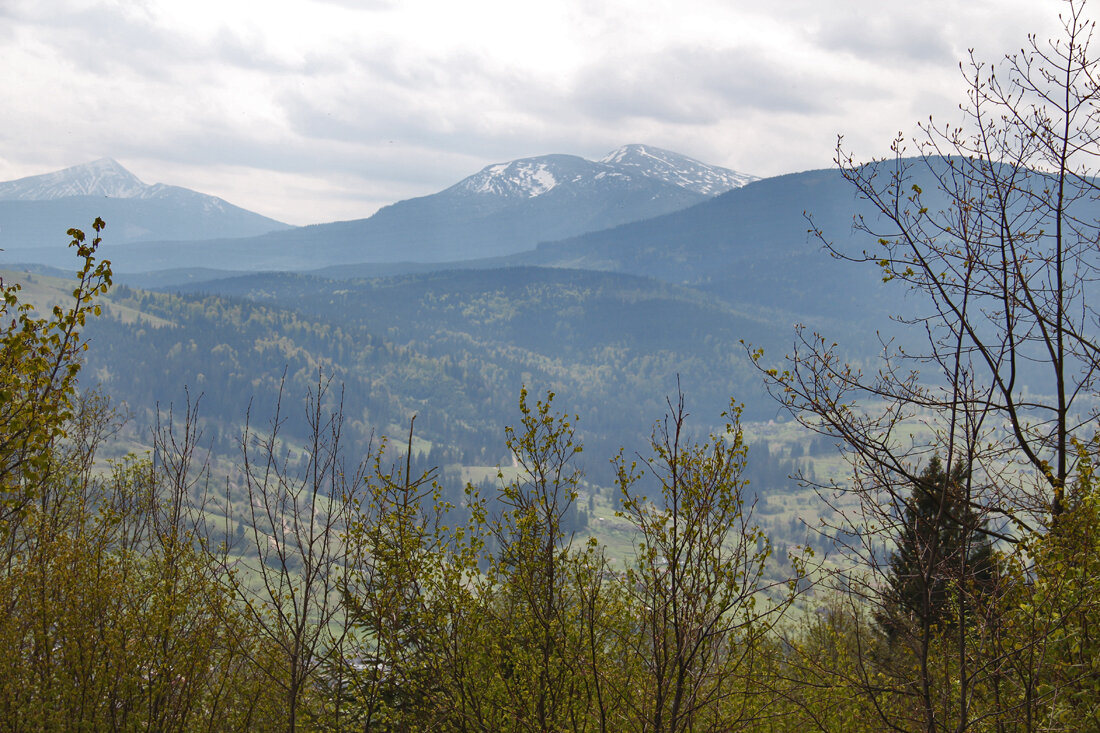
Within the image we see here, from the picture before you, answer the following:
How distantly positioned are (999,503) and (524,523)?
583 cm

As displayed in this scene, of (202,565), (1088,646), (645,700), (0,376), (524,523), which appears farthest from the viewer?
(202,565)

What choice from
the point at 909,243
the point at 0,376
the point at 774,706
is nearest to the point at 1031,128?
the point at 909,243

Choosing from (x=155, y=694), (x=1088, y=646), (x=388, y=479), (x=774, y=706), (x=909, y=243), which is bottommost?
(x=774, y=706)

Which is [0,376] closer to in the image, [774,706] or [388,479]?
[388,479]

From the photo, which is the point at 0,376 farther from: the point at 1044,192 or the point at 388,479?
the point at 1044,192

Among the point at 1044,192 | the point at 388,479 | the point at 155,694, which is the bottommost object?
the point at 155,694

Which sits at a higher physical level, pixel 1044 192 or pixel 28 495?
pixel 1044 192

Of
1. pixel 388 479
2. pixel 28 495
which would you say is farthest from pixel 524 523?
pixel 28 495

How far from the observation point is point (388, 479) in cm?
947

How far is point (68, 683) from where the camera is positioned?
33.1 ft

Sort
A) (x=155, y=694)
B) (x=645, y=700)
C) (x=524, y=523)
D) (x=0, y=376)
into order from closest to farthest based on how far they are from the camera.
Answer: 1. (x=0, y=376)
2. (x=645, y=700)
3. (x=524, y=523)
4. (x=155, y=694)

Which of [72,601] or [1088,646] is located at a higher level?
[1088,646]

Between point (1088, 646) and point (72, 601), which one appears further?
point (72, 601)

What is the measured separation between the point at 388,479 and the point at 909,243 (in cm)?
758
